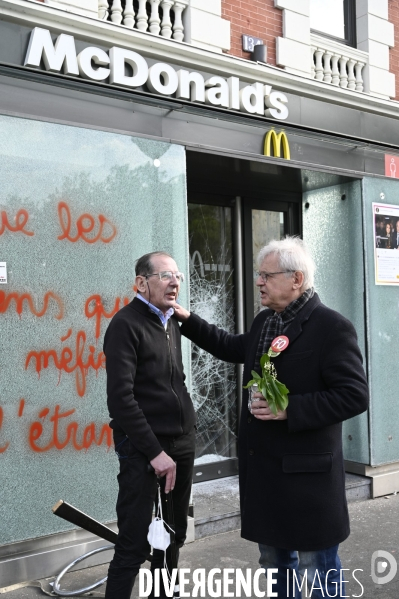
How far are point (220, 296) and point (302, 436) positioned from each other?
156 inches

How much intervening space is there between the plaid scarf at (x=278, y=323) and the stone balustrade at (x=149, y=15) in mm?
3549

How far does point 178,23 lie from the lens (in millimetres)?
6578

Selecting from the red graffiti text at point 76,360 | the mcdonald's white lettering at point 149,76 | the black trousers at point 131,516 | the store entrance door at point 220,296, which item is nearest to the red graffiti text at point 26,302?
the red graffiti text at point 76,360

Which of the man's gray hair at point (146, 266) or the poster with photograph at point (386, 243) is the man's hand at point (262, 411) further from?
the poster with photograph at point (386, 243)

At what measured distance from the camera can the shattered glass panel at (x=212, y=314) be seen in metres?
6.99

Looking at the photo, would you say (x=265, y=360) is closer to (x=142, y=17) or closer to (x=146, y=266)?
(x=146, y=266)

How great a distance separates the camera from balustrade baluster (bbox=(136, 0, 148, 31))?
621 cm

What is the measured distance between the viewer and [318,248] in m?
7.46

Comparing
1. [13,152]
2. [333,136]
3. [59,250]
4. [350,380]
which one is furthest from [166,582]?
[333,136]

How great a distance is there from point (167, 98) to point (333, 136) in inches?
82.8

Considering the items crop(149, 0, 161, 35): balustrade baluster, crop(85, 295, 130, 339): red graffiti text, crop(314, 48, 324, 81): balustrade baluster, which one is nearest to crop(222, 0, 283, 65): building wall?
crop(314, 48, 324, 81): balustrade baluster

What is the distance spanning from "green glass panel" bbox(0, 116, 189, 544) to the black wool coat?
1.89 meters

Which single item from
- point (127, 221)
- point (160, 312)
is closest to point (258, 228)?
point (127, 221)

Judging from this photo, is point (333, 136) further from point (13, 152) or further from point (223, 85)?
point (13, 152)
